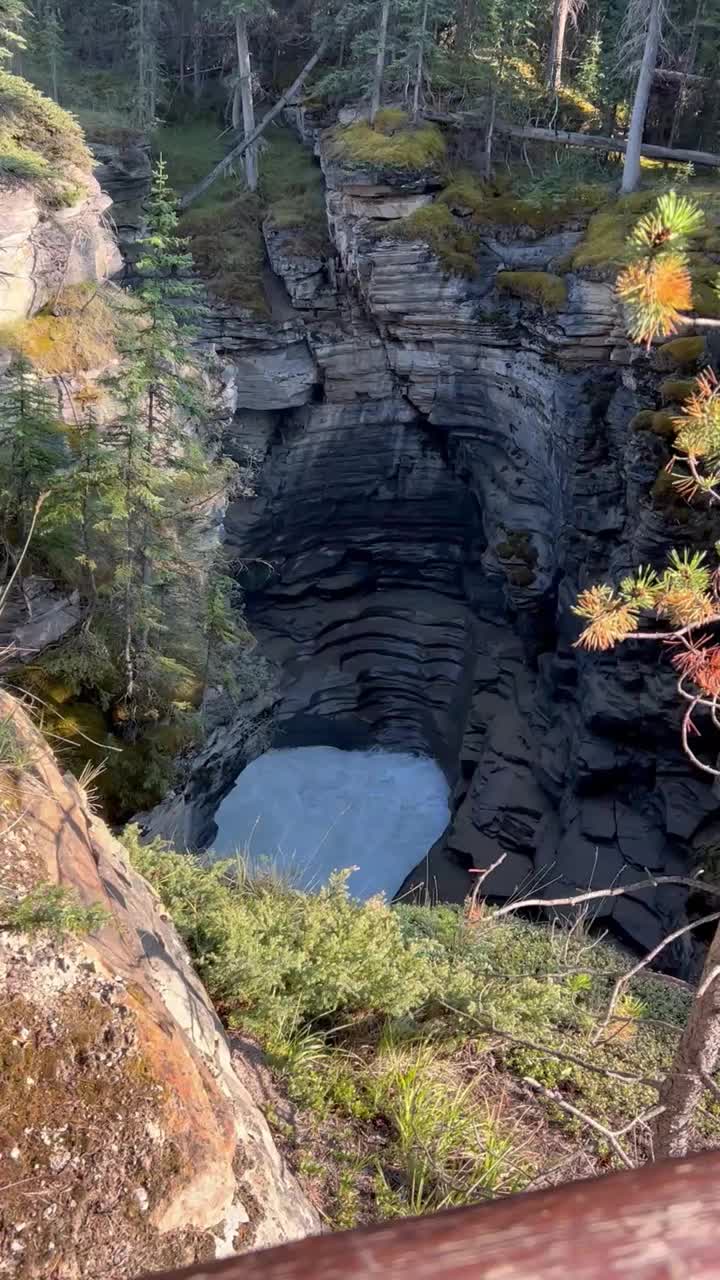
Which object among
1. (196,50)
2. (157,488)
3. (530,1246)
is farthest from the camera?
(196,50)

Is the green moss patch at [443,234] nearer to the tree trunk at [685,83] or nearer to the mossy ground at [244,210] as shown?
the mossy ground at [244,210]

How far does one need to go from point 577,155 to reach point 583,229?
476 cm

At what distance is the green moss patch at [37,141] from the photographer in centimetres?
1209

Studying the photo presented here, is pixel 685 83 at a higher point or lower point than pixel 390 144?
higher

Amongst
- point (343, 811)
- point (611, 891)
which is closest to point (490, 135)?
point (343, 811)

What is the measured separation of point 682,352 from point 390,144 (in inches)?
436

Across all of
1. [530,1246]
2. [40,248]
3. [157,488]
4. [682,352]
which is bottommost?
[157,488]

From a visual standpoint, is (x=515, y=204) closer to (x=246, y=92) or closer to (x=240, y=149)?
(x=240, y=149)

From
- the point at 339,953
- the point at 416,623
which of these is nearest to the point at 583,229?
the point at 416,623

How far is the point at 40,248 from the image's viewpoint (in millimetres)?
11961

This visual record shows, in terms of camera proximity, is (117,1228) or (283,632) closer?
(117,1228)

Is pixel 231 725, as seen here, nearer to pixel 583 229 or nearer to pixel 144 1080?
pixel 144 1080

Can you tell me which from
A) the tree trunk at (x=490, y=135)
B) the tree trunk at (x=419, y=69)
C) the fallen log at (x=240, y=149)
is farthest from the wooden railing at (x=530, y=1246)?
the fallen log at (x=240, y=149)

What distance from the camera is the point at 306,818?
69.6 feet
